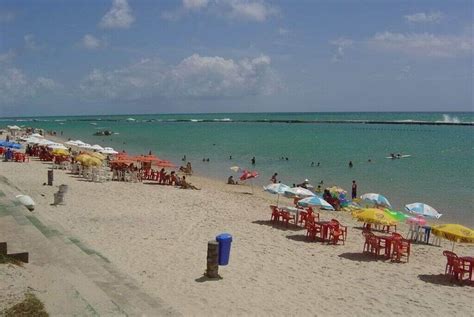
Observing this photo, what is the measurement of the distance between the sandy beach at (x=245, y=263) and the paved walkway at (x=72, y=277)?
Result: 221mm

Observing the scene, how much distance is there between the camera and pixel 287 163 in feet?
124

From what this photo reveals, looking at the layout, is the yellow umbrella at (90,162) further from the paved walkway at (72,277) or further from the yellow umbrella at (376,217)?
the yellow umbrella at (376,217)

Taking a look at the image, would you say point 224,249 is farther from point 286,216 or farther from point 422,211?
point 422,211

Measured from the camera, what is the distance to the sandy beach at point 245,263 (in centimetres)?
827

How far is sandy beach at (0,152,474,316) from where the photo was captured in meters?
8.27

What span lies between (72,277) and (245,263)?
154 inches

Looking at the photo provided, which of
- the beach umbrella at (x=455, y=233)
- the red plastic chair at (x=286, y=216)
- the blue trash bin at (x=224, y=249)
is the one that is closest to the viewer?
the blue trash bin at (x=224, y=249)

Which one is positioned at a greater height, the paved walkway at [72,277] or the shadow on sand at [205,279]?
the paved walkway at [72,277]

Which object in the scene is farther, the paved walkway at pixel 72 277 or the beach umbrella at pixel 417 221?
the beach umbrella at pixel 417 221

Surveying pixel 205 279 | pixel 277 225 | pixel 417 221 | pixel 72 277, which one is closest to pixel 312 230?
pixel 277 225

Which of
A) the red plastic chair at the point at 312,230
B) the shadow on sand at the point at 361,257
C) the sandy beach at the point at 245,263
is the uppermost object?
the red plastic chair at the point at 312,230

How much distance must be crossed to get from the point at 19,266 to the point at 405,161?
122 ft

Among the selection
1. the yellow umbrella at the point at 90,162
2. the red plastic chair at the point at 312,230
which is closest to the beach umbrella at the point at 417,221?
the red plastic chair at the point at 312,230

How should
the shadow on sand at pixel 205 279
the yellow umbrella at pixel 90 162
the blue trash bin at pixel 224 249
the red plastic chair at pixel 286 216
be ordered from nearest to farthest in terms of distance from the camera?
the shadow on sand at pixel 205 279, the blue trash bin at pixel 224 249, the red plastic chair at pixel 286 216, the yellow umbrella at pixel 90 162
